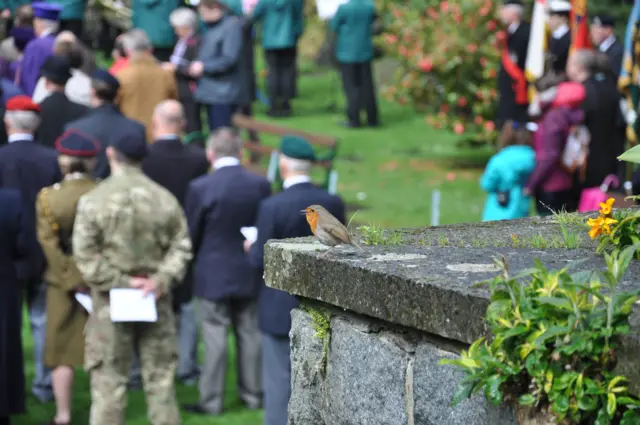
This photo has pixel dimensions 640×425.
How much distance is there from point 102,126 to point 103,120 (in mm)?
67

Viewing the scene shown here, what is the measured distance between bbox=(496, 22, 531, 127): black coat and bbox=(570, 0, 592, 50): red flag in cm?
97

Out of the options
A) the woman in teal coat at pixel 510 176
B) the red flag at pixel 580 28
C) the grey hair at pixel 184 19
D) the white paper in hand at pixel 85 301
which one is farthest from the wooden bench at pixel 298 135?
the white paper in hand at pixel 85 301

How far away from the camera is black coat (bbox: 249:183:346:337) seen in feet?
22.5

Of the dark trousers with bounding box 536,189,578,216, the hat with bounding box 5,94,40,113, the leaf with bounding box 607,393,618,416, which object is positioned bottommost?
the dark trousers with bounding box 536,189,578,216

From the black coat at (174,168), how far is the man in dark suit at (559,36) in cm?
493

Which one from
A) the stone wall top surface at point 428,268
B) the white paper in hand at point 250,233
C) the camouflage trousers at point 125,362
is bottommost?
the camouflage trousers at point 125,362

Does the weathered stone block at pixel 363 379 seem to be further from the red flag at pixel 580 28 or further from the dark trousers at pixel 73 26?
the dark trousers at pixel 73 26

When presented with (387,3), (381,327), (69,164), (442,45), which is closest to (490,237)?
(381,327)

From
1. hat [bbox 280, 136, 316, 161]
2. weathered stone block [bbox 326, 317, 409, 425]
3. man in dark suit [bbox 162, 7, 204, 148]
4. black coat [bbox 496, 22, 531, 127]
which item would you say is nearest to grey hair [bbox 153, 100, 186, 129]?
hat [bbox 280, 136, 316, 161]

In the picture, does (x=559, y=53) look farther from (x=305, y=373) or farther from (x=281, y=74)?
(x=305, y=373)

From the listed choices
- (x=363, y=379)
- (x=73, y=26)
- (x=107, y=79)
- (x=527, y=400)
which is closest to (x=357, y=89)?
(x=73, y=26)

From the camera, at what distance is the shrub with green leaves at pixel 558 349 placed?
2318mm

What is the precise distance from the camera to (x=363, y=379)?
3070mm

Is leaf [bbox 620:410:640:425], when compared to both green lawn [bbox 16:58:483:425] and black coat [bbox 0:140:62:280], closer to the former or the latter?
green lawn [bbox 16:58:483:425]
